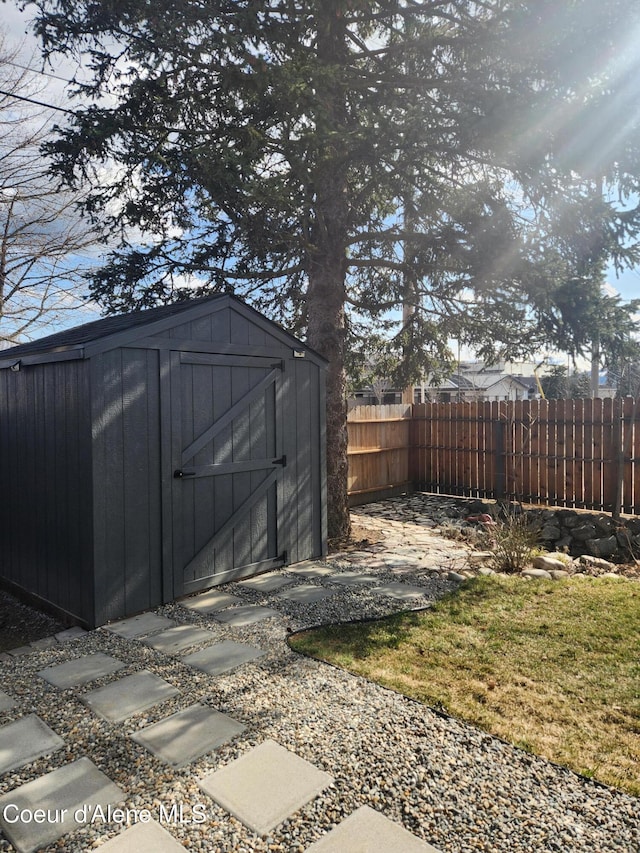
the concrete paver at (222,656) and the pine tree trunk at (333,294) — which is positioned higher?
the pine tree trunk at (333,294)

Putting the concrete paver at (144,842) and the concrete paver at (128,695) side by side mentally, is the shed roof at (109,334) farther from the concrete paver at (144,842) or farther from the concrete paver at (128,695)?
the concrete paver at (144,842)

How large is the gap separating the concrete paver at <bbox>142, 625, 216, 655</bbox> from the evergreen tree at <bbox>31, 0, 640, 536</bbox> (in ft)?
9.28

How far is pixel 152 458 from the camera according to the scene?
13.2 feet

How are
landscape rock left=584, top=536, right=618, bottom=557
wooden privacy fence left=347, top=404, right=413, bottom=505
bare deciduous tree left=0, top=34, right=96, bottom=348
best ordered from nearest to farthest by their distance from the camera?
1. landscape rock left=584, top=536, right=618, bottom=557
2. wooden privacy fence left=347, top=404, right=413, bottom=505
3. bare deciduous tree left=0, top=34, right=96, bottom=348

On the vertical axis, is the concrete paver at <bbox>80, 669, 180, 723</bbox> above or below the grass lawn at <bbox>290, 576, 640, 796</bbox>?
above

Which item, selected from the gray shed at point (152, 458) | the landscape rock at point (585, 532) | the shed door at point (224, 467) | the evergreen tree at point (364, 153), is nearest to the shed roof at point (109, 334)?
the gray shed at point (152, 458)

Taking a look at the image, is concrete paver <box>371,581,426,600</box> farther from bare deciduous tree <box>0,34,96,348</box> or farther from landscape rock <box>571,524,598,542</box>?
bare deciduous tree <box>0,34,96,348</box>

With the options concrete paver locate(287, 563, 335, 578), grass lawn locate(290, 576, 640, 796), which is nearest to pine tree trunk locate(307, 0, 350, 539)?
A: concrete paver locate(287, 563, 335, 578)

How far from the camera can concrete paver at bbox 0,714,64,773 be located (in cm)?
222

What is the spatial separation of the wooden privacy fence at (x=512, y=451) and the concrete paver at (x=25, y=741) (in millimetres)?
6384

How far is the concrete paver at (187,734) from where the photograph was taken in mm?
2225

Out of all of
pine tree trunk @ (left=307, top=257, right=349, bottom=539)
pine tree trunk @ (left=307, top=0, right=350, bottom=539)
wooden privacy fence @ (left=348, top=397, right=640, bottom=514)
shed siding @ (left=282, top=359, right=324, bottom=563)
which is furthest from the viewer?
wooden privacy fence @ (left=348, top=397, right=640, bottom=514)

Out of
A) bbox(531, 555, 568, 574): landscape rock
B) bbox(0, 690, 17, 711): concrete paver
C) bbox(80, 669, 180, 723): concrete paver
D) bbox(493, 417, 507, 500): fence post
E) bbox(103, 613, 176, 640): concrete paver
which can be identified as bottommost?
bbox(531, 555, 568, 574): landscape rock

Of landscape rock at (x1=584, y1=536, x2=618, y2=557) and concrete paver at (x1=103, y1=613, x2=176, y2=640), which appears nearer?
concrete paver at (x1=103, y1=613, x2=176, y2=640)
